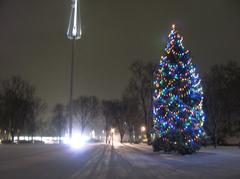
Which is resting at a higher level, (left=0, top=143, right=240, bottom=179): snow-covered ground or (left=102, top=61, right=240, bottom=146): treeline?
(left=102, top=61, right=240, bottom=146): treeline

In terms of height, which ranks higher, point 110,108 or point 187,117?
point 110,108

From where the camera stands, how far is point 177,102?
35250mm

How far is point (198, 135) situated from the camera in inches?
1385

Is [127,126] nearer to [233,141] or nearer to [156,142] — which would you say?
[233,141]

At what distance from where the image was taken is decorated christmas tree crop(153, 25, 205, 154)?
34812 mm

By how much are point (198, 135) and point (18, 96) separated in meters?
57.7

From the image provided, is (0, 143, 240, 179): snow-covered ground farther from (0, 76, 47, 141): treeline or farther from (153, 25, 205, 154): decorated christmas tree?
(0, 76, 47, 141): treeline

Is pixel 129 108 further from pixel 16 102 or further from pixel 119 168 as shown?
pixel 119 168

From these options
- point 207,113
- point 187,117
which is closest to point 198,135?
point 187,117

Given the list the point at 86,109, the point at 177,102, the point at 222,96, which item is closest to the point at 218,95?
the point at 222,96

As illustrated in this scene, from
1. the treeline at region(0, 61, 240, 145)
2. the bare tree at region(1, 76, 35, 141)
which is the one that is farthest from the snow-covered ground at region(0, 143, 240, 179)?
the bare tree at region(1, 76, 35, 141)

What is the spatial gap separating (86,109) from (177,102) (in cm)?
7286

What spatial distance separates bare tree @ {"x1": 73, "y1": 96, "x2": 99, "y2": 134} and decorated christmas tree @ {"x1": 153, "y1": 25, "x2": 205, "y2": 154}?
2714 inches

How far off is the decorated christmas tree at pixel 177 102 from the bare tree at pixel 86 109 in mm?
68931
